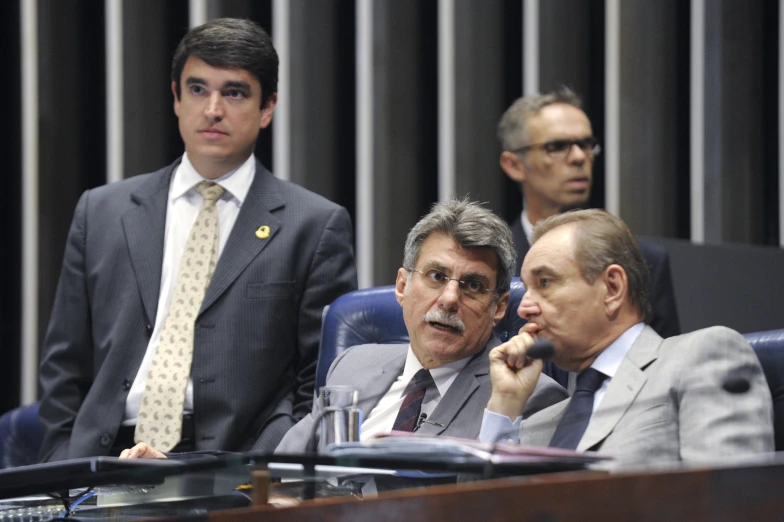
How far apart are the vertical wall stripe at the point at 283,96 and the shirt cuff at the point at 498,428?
254 centimetres

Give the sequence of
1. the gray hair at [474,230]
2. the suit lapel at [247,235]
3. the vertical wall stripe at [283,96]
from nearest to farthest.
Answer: the gray hair at [474,230]
the suit lapel at [247,235]
the vertical wall stripe at [283,96]

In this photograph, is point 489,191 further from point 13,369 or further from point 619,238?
point 619,238

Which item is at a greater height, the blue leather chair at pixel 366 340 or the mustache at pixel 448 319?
the mustache at pixel 448 319

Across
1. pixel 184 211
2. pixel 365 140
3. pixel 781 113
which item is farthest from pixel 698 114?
pixel 184 211

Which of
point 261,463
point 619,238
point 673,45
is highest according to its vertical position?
point 673,45

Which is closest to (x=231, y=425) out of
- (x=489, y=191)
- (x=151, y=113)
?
(x=489, y=191)

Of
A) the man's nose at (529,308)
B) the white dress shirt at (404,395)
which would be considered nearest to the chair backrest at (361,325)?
the white dress shirt at (404,395)

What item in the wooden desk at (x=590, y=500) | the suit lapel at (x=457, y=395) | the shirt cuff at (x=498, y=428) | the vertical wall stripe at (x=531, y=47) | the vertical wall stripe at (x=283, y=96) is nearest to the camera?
the wooden desk at (x=590, y=500)

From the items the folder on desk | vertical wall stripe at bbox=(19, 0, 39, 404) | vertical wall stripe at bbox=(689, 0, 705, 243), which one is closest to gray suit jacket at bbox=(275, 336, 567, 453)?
the folder on desk

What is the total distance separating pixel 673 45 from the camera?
404 cm

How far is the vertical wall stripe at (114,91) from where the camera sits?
14.4 ft

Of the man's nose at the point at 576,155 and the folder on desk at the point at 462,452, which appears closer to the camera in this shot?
the folder on desk at the point at 462,452

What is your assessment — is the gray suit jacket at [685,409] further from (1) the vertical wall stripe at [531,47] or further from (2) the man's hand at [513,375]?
(1) the vertical wall stripe at [531,47]

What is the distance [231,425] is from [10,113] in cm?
235
